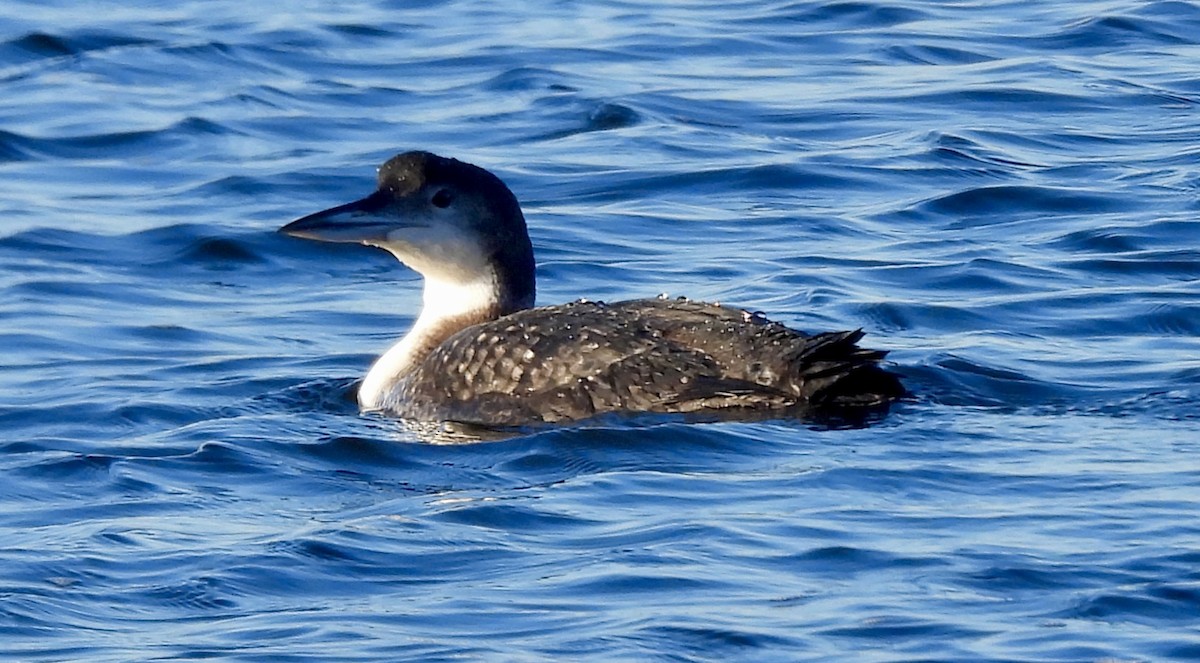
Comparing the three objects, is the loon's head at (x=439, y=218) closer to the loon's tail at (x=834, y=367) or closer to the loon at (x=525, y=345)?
the loon at (x=525, y=345)

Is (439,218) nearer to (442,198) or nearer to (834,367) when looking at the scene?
(442,198)

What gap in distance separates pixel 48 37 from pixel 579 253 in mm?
4704

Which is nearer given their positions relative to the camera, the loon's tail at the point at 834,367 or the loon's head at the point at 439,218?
the loon's tail at the point at 834,367

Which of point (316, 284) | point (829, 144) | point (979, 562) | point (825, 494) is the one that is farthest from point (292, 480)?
point (829, 144)

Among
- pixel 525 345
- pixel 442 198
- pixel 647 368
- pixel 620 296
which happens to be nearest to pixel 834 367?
pixel 647 368

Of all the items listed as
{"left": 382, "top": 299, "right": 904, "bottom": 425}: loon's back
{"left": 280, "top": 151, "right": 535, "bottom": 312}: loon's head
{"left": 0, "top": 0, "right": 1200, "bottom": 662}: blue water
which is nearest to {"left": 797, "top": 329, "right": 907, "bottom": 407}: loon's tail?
{"left": 382, "top": 299, "right": 904, "bottom": 425}: loon's back

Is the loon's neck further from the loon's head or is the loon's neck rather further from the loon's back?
the loon's back

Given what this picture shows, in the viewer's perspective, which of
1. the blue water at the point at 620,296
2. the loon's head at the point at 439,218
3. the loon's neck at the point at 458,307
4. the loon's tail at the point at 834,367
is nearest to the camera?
the blue water at the point at 620,296

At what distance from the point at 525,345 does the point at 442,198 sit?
86 cm

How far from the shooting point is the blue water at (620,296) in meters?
5.41

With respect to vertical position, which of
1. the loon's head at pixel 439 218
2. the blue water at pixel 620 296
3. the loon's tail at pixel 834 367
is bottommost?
the blue water at pixel 620 296

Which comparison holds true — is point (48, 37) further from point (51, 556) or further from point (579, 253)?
point (51, 556)

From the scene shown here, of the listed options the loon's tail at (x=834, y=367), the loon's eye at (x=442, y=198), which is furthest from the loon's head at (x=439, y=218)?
the loon's tail at (x=834, y=367)

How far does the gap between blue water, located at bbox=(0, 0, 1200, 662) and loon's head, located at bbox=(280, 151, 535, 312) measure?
0.51 metres
